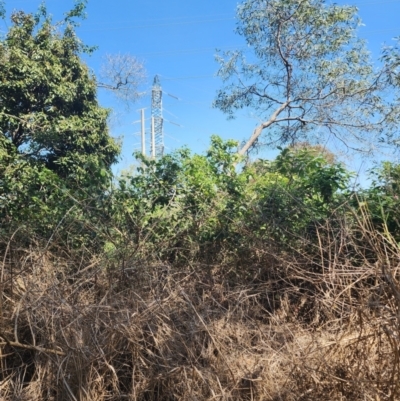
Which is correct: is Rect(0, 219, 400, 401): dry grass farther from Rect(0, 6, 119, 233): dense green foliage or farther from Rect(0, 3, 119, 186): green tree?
Rect(0, 3, 119, 186): green tree

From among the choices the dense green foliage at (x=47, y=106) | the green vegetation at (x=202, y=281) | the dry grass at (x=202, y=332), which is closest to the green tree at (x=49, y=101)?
the dense green foliage at (x=47, y=106)

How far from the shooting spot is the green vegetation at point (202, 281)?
3010 mm

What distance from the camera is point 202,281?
459 cm

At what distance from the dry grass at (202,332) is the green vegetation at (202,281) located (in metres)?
0.01

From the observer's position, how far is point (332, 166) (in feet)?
16.1

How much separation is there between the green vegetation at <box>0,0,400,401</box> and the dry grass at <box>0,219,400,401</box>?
0.01 metres

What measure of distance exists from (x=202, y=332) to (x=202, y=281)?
3.70 feet

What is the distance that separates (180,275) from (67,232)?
149 cm

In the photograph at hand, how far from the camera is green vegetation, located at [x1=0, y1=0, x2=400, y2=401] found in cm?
301

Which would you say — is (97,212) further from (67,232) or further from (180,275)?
(180,275)

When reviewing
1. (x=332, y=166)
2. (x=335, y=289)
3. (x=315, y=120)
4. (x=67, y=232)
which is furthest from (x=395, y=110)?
(x=67, y=232)


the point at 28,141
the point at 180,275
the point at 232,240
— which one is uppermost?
the point at 28,141

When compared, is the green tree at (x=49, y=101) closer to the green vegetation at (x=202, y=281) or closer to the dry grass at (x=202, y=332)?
the green vegetation at (x=202, y=281)

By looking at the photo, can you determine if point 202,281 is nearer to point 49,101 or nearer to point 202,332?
point 202,332
